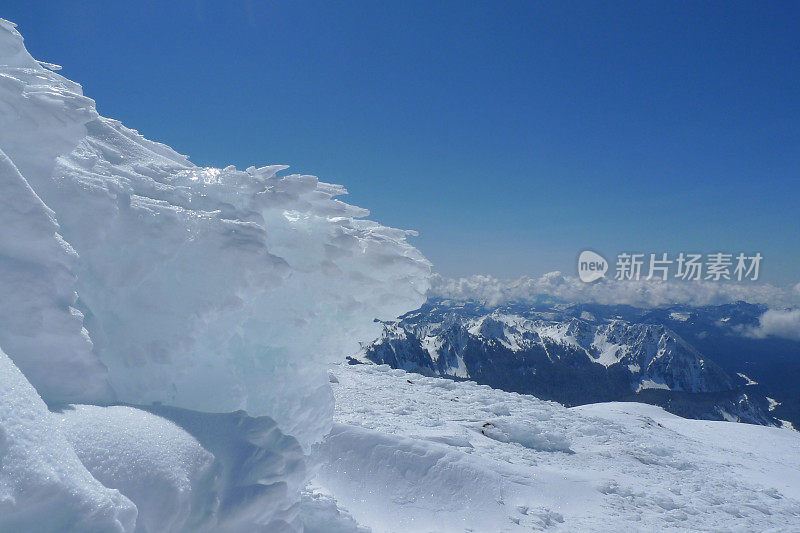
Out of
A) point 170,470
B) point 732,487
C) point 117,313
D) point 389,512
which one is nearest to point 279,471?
point 170,470

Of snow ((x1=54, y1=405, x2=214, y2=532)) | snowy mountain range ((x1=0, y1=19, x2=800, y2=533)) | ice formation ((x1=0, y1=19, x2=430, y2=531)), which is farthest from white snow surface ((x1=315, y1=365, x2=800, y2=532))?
snow ((x1=54, y1=405, x2=214, y2=532))

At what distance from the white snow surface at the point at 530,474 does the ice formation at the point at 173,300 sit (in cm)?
356

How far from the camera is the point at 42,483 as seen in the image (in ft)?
10.5

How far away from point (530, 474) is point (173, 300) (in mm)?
9922

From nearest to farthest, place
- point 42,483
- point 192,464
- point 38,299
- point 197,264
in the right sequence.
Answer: point 42,483
point 192,464
point 38,299
point 197,264

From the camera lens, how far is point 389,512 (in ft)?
34.1

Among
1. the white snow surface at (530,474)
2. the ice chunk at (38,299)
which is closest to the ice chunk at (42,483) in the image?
the ice chunk at (38,299)

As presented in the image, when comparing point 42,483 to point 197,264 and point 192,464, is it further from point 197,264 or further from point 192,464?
point 197,264

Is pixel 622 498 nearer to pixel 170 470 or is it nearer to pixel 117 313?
pixel 170 470

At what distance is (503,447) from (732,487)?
20.5ft

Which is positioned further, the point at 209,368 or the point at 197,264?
the point at 209,368

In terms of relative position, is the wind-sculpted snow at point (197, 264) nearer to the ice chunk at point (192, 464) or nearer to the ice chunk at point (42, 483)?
the ice chunk at point (192, 464)

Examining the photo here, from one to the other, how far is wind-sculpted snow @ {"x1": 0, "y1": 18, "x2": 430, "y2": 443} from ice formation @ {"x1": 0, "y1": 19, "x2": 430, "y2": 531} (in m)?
0.02

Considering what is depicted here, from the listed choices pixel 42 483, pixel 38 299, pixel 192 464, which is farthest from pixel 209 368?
pixel 42 483
